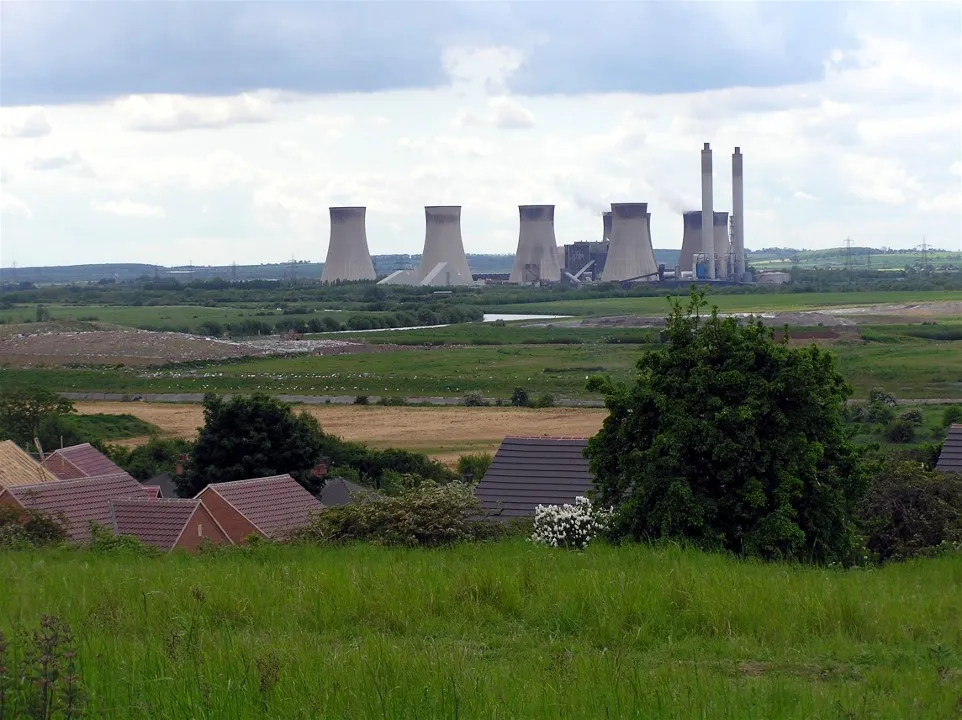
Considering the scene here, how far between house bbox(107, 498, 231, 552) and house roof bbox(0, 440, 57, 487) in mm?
1808

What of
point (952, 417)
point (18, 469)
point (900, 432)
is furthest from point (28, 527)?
point (952, 417)

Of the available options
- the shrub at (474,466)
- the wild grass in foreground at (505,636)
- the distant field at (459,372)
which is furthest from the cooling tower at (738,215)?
the wild grass in foreground at (505,636)

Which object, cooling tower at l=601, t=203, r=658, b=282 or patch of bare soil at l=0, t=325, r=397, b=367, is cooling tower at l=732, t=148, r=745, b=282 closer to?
cooling tower at l=601, t=203, r=658, b=282

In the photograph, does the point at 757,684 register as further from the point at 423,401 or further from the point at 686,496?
the point at 423,401

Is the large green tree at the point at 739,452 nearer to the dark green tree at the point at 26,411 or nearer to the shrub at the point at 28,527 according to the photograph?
the shrub at the point at 28,527

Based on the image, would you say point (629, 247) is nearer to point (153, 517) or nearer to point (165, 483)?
point (165, 483)

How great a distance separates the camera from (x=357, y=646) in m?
4.09

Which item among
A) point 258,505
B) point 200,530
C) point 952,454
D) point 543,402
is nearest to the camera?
point 200,530

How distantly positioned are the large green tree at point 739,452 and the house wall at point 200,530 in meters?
4.55

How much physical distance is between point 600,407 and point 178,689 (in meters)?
28.8

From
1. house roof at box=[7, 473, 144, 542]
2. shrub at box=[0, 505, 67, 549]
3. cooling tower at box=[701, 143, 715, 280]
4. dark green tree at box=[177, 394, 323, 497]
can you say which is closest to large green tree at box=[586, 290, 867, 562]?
shrub at box=[0, 505, 67, 549]

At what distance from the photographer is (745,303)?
2854 inches

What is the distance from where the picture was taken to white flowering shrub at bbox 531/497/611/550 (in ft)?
26.5

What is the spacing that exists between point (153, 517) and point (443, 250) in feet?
262
